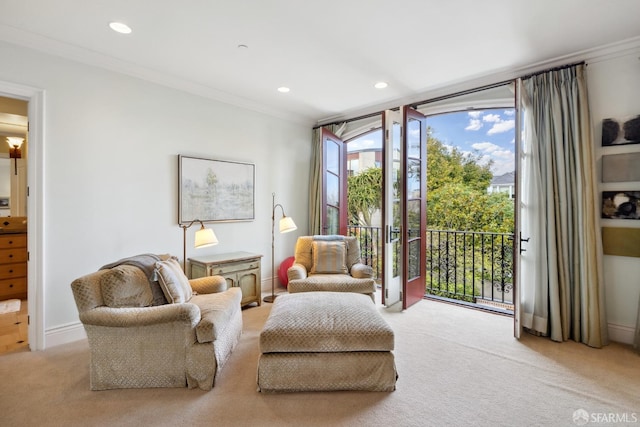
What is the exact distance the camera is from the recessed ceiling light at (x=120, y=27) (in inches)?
92.4

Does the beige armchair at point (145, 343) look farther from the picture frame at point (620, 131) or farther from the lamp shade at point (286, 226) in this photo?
the picture frame at point (620, 131)

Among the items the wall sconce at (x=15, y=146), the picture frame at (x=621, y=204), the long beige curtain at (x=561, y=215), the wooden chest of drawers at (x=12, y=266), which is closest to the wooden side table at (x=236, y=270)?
the wooden chest of drawers at (x=12, y=266)

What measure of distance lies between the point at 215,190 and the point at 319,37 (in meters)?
2.18

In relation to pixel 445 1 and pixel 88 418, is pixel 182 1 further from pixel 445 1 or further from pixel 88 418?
pixel 88 418

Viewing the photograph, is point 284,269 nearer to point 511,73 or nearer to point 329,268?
point 329,268

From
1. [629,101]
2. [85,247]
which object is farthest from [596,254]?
[85,247]

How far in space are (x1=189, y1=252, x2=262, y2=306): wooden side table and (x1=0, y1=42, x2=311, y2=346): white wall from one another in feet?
0.91

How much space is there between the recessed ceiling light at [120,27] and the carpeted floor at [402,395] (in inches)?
105

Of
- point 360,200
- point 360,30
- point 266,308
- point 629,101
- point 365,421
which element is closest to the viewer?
point 365,421

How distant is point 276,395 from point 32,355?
2.18 m

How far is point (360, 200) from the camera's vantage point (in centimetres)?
636

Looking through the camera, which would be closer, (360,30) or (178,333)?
(178,333)

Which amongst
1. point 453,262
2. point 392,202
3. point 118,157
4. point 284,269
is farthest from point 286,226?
point 453,262

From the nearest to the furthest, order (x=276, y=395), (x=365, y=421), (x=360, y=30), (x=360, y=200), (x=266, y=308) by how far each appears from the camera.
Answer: (x=365, y=421) < (x=276, y=395) < (x=360, y=30) < (x=266, y=308) < (x=360, y=200)
